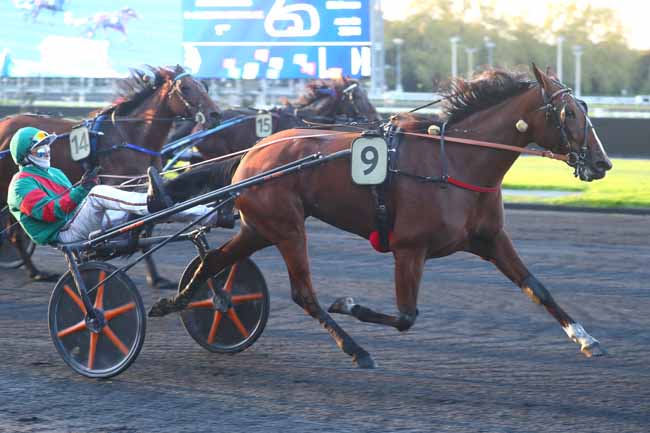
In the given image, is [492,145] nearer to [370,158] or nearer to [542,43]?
[370,158]

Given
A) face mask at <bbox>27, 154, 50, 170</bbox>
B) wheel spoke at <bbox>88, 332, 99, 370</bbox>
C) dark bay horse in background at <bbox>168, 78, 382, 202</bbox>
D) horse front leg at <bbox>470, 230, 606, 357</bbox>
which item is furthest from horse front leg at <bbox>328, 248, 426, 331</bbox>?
dark bay horse in background at <bbox>168, 78, 382, 202</bbox>

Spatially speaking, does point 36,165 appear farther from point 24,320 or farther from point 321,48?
point 321,48

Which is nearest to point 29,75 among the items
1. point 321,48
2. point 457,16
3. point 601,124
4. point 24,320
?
point 321,48

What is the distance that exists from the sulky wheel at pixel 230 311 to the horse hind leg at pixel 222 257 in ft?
0.35

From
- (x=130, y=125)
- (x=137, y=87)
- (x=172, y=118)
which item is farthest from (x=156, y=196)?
(x=137, y=87)

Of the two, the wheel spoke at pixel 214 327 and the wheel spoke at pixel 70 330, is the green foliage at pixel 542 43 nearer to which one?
the wheel spoke at pixel 214 327

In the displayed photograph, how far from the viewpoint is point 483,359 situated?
5883mm

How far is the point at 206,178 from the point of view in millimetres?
6348

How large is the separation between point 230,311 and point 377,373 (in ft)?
3.16

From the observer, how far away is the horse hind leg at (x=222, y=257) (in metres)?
5.91

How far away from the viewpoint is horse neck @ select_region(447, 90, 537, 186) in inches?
219

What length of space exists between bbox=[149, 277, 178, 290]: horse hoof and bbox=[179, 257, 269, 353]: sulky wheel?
6.82 feet

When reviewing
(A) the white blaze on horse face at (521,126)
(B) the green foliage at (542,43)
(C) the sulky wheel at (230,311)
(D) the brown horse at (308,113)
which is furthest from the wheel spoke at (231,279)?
(B) the green foliage at (542,43)

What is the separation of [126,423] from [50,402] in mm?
542
